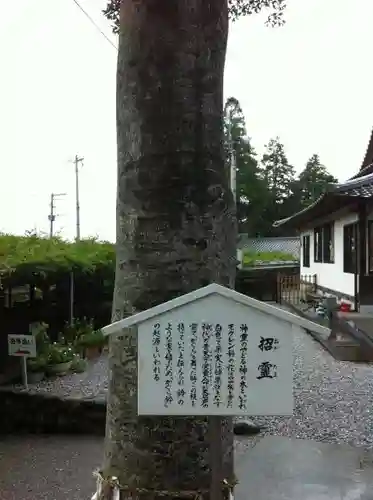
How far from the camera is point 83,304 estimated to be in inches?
445

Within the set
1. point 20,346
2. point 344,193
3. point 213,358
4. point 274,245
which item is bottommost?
point 20,346

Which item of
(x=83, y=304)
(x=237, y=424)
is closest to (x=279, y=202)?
(x=83, y=304)

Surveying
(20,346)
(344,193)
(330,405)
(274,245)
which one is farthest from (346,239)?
(274,245)

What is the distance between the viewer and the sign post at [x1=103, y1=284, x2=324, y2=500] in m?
2.16

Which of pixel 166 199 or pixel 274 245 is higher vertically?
pixel 274 245

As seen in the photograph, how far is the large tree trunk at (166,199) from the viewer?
9.27ft

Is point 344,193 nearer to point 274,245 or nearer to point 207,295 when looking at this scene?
point 207,295

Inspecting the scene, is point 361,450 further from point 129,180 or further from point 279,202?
point 279,202

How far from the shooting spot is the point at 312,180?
169 feet

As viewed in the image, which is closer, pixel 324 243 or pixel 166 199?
pixel 166 199

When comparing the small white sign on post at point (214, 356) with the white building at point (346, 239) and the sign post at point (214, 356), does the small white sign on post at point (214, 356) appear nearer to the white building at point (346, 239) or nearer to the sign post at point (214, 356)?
the sign post at point (214, 356)

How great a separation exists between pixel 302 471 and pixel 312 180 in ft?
159

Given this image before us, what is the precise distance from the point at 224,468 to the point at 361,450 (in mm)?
2864

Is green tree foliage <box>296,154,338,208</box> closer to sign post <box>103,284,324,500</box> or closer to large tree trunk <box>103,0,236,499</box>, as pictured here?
large tree trunk <box>103,0,236,499</box>
